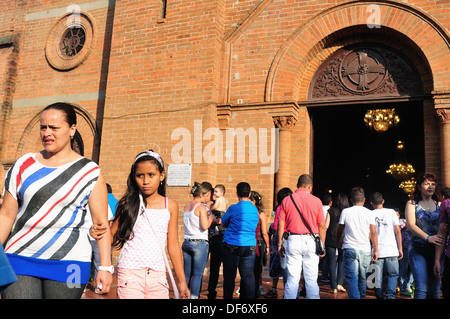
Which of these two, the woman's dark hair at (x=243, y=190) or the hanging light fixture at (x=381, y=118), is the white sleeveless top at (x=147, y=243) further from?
the hanging light fixture at (x=381, y=118)

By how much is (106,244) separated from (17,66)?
1336 cm

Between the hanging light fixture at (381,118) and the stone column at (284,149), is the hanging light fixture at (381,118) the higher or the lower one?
the higher one

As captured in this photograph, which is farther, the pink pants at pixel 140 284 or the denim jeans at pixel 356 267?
the denim jeans at pixel 356 267

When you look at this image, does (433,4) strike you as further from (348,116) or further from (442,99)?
(348,116)

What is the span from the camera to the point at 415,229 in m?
4.62

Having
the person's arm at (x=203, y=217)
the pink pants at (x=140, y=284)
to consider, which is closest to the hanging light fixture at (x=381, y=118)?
the person's arm at (x=203, y=217)

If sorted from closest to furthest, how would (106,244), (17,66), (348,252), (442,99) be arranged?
(106,244)
(348,252)
(442,99)
(17,66)

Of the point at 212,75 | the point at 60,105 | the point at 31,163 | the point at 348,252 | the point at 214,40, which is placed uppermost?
the point at 214,40

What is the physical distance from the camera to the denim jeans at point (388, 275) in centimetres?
589

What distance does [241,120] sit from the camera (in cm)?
993

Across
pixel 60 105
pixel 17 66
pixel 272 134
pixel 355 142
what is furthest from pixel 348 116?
pixel 60 105

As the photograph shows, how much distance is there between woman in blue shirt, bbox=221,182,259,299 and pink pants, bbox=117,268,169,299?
94.8 inches

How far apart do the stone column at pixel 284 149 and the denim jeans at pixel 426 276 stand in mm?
4902

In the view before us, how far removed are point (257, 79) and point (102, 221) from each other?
26.0 feet
